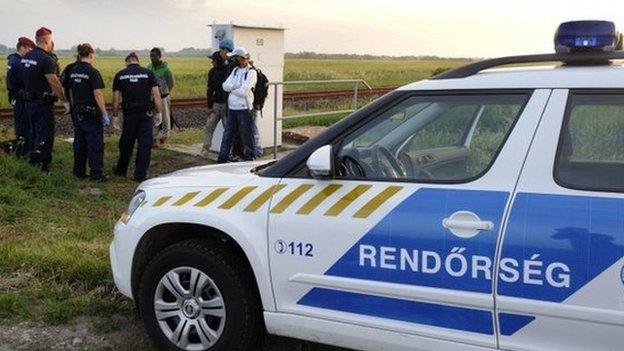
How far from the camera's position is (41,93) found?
881 centimetres

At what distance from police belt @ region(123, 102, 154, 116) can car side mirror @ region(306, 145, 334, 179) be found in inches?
231

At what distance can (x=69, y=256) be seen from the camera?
5285 mm

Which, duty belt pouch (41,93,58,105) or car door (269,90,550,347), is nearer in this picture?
car door (269,90,550,347)

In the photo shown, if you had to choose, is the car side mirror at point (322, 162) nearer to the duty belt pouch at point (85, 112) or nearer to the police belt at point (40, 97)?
the duty belt pouch at point (85, 112)

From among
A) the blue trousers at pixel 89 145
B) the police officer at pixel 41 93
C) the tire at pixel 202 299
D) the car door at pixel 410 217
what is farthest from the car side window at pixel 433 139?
the police officer at pixel 41 93

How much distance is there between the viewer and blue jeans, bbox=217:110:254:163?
9.70 m

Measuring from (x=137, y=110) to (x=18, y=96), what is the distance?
5.41 ft

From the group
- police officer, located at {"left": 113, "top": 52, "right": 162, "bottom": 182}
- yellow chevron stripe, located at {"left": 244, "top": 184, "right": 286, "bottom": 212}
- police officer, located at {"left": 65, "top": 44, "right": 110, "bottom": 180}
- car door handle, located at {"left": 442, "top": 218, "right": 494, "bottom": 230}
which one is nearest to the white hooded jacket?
police officer, located at {"left": 113, "top": 52, "right": 162, "bottom": 182}

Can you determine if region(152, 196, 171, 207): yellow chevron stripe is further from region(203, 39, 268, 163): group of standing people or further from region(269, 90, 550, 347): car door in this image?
region(203, 39, 268, 163): group of standing people

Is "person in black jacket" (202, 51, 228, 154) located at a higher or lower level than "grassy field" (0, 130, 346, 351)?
higher

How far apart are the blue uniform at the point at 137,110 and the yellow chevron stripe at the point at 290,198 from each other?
18.8 feet

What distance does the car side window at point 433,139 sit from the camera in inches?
127

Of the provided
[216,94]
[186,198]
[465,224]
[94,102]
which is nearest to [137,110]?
[94,102]

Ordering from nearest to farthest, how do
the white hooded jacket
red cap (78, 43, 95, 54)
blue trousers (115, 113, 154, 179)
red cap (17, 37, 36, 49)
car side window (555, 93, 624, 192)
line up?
car side window (555, 93, 624, 192) < red cap (78, 43, 95, 54) < blue trousers (115, 113, 154, 179) < the white hooded jacket < red cap (17, 37, 36, 49)
